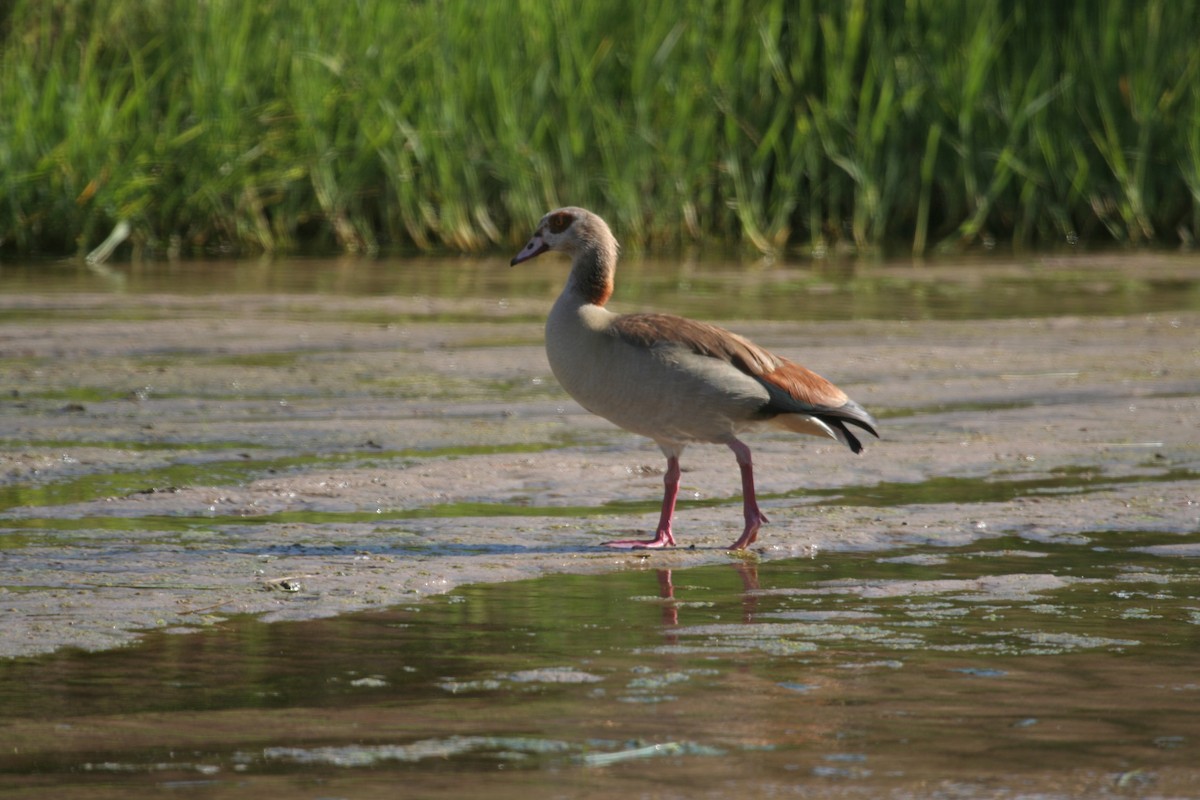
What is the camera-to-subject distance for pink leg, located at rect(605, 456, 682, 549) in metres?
5.18

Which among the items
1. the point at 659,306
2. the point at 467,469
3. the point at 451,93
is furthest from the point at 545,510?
the point at 451,93

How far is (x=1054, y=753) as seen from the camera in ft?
10.7

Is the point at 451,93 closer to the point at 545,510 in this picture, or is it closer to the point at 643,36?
the point at 643,36

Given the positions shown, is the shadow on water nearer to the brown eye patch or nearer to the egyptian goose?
the egyptian goose

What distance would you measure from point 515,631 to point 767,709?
2.77 feet

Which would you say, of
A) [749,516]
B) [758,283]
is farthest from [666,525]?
[758,283]

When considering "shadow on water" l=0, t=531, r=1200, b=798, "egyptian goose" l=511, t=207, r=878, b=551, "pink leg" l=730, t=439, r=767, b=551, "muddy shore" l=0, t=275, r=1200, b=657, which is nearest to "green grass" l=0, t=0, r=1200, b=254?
"muddy shore" l=0, t=275, r=1200, b=657

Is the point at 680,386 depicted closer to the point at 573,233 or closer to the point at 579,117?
the point at 573,233

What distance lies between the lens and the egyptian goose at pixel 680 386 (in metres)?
5.37

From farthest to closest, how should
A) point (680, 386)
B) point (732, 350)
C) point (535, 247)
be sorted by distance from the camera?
point (535, 247)
point (732, 350)
point (680, 386)

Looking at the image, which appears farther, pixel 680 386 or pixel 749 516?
pixel 680 386

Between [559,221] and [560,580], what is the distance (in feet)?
5.43

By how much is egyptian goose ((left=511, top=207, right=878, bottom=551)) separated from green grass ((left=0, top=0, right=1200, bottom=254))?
25.3 feet

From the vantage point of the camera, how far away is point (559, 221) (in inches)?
240
